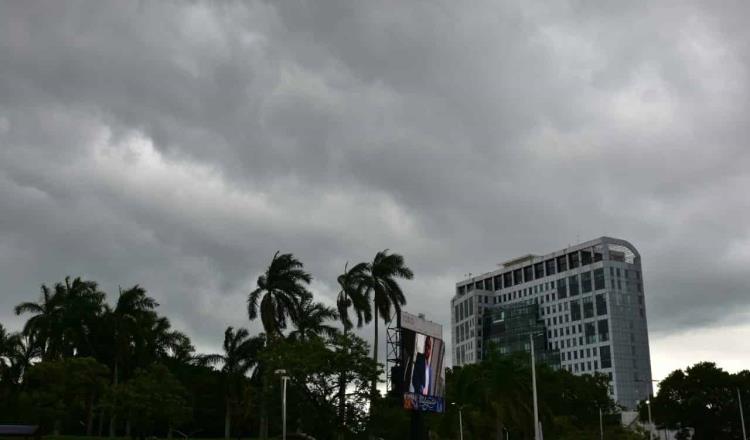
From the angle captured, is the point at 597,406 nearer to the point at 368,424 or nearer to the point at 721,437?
the point at 721,437

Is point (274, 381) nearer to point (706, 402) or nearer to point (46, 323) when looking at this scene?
point (46, 323)

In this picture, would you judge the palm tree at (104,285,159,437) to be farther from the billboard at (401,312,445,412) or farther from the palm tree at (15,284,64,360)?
the billboard at (401,312,445,412)

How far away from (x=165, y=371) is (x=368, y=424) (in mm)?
24608

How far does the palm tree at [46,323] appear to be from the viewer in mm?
82562

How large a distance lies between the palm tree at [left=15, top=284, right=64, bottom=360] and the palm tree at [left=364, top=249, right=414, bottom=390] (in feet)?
113

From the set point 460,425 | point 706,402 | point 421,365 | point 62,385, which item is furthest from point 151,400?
point 706,402

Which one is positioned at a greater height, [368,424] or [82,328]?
[82,328]

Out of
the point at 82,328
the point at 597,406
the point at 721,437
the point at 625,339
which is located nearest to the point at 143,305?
the point at 82,328

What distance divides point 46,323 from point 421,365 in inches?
1905

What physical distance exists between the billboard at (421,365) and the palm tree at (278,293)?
23.4 m

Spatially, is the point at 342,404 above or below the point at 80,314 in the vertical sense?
below

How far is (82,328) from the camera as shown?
84125 millimetres

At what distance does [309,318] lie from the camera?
81188 mm

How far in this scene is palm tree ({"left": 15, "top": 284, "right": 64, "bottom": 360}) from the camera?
82.6 metres
